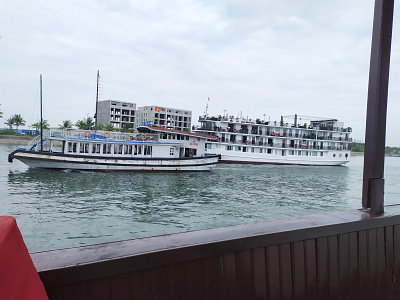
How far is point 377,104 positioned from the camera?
8.00 feet

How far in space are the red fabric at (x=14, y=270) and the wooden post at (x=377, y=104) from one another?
2.39 m

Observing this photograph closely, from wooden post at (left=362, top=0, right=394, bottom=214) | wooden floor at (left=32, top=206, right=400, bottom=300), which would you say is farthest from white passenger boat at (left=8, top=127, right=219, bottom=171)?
wooden floor at (left=32, top=206, right=400, bottom=300)

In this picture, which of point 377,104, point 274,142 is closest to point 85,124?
point 274,142

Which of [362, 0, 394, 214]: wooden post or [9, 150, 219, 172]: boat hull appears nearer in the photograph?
[362, 0, 394, 214]: wooden post

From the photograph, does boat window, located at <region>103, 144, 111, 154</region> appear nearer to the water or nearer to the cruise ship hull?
the water

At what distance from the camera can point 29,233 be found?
7.36 meters

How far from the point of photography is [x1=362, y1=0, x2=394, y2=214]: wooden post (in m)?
2.40

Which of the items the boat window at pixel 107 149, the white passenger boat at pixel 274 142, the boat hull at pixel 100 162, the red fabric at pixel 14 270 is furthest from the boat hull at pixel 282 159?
the red fabric at pixel 14 270

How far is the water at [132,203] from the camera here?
7.80m

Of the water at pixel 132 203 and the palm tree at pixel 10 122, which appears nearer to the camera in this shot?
the water at pixel 132 203

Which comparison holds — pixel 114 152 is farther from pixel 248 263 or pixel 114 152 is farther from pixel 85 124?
pixel 85 124

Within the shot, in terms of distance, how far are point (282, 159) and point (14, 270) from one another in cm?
3523

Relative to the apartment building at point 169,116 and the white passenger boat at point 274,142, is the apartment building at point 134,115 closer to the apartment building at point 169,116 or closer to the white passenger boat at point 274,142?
the apartment building at point 169,116

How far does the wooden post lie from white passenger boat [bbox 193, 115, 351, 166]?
2964 centimetres
